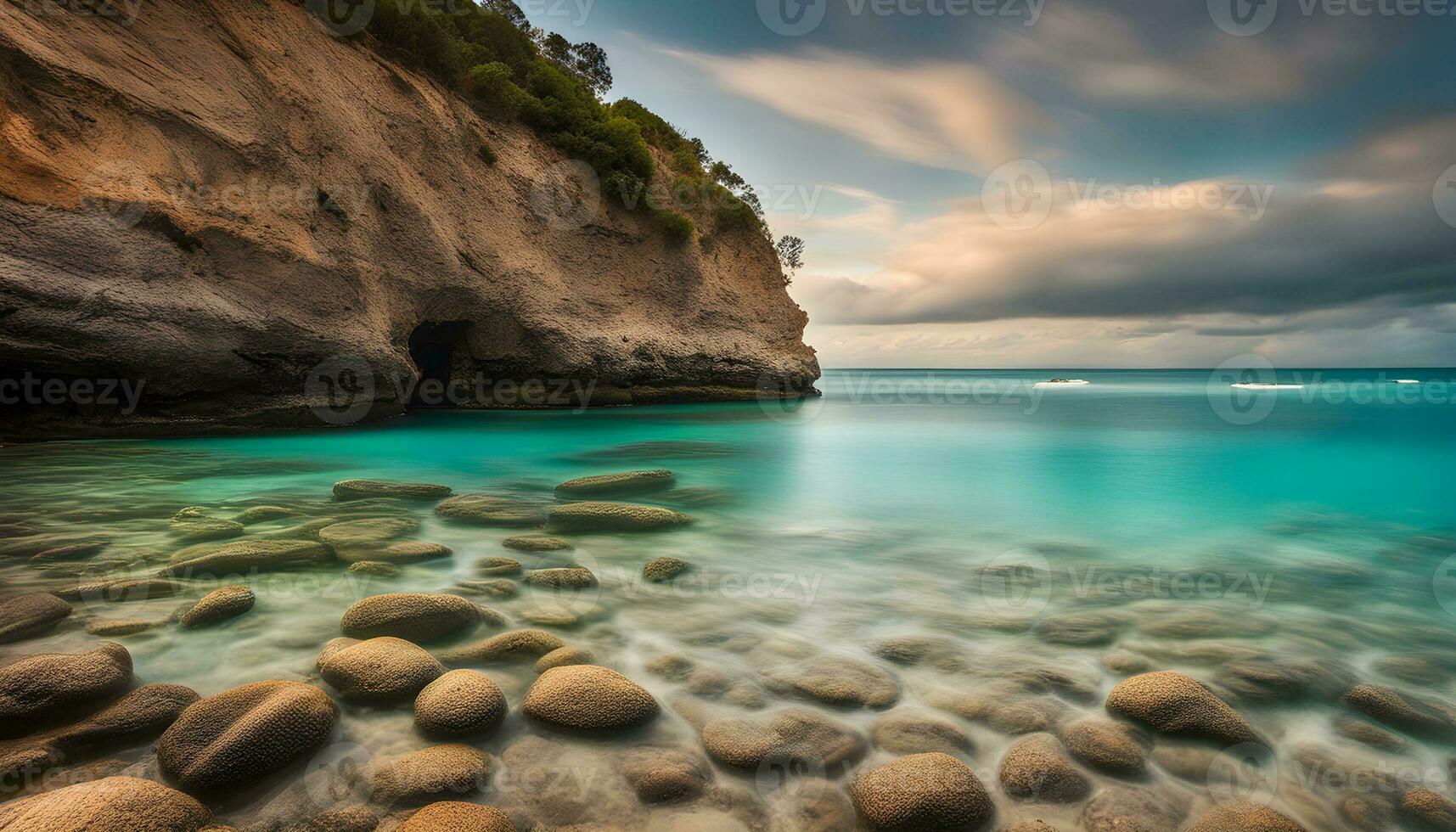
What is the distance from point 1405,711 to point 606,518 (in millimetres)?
6202

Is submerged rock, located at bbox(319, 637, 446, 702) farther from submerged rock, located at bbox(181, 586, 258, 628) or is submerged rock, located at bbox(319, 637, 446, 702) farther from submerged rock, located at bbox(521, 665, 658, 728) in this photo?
submerged rock, located at bbox(181, 586, 258, 628)

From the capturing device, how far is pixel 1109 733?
3.06 metres

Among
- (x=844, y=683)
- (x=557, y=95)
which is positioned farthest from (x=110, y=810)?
(x=557, y=95)

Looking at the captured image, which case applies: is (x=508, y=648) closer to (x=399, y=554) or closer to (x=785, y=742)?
(x=785, y=742)

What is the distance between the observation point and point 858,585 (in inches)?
224

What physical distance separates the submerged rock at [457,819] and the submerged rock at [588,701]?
735 millimetres

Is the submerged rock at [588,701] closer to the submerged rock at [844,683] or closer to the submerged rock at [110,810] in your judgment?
the submerged rock at [844,683]

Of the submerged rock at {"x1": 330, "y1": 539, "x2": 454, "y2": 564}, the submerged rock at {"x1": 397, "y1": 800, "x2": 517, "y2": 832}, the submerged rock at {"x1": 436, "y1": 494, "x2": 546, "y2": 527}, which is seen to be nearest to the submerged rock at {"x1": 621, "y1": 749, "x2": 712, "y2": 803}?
the submerged rock at {"x1": 397, "y1": 800, "x2": 517, "y2": 832}

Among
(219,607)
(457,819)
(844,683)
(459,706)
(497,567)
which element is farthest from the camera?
(497,567)

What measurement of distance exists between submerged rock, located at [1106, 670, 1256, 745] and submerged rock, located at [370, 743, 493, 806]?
3.13 meters

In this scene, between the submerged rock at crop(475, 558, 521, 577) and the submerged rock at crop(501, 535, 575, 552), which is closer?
the submerged rock at crop(475, 558, 521, 577)

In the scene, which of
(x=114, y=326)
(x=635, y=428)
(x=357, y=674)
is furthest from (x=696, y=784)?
(x=635, y=428)

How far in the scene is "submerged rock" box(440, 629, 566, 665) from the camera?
147 inches

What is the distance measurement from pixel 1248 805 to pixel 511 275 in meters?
20.2
